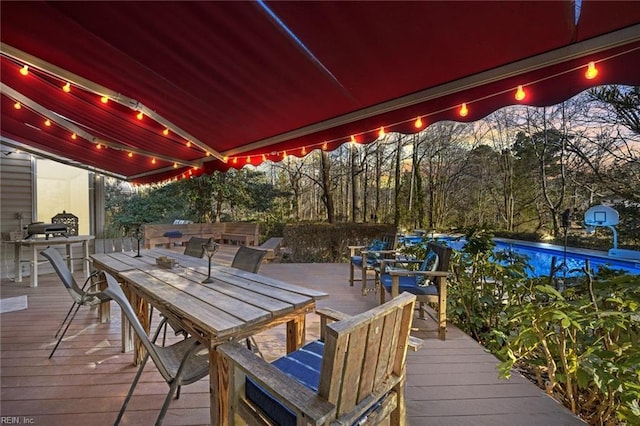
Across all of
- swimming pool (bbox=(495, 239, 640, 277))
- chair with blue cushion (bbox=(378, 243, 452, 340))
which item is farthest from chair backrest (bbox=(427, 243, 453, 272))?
swimming pool (bbox=(495, 239, 640, 277))

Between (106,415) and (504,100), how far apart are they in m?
3.09

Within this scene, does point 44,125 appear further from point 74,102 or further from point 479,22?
point 479,22

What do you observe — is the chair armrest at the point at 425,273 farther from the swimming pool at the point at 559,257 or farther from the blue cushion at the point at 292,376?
the swimming pool at the point at 559,257

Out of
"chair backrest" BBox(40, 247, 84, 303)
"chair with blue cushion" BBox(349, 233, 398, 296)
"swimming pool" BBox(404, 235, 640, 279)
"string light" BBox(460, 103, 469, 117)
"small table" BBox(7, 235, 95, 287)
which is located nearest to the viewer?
"string light" BBox(460, 103, 469, 117)

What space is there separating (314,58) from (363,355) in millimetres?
1707

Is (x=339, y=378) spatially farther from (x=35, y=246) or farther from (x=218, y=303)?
(x=35, y=246)

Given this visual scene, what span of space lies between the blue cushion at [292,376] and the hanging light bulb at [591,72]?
1988mm

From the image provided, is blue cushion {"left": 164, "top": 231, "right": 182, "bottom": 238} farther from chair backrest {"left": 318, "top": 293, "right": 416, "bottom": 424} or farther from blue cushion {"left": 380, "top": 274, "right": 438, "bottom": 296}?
chair backrest {"left": 318, "top": 293, "right": 416, "bottom": 424}

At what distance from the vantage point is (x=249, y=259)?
101 inches

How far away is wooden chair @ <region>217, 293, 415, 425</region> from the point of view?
0.93 metres

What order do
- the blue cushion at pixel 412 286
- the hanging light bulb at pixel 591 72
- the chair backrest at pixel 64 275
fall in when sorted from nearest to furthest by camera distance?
the hanging light bulb at pixel 591 72 < the chair backrest at pixel 64 275 < the blue cushion at pixel 412 286

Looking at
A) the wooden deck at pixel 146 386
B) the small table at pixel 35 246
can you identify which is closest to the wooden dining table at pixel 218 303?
the wooden deck at pixel 146 386

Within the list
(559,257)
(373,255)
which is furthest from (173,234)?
(559,257)

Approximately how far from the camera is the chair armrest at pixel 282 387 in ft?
2.99
